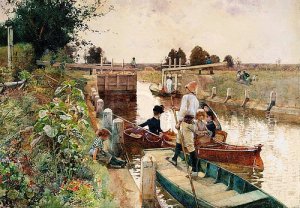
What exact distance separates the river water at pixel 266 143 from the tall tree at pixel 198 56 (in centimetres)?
54

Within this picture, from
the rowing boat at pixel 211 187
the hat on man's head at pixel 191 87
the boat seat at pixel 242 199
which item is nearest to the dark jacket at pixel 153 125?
the rowing boat at pixel 211 187

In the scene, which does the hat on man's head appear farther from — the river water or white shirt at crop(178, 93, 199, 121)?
the river water

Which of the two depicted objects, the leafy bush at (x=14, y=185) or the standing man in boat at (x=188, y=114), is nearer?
the leafy bush at (x=14, y=185)

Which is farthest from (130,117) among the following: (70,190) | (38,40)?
(70,190)

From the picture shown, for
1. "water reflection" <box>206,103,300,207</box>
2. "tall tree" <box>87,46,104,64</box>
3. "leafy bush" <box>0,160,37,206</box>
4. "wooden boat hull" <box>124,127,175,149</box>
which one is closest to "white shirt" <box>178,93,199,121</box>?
"wooden boat hull" <box>124,127,175,149</box>

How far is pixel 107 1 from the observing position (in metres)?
4.96

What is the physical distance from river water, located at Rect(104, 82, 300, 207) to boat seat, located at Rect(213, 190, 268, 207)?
860 mm

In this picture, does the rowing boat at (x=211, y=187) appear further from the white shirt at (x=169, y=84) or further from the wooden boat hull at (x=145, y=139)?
the white shirt at (x=169, y=84)

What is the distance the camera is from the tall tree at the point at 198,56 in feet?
16.7

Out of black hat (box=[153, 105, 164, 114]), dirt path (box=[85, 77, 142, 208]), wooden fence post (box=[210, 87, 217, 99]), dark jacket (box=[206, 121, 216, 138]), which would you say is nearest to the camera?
dirt path (box=[85, 77, 142, 208])

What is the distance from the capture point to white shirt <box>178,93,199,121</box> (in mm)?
4941

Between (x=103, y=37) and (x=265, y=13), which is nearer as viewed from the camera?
(x=103, y=37)

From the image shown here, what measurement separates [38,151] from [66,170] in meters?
0.32

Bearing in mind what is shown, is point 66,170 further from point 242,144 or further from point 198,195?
point 242,144
